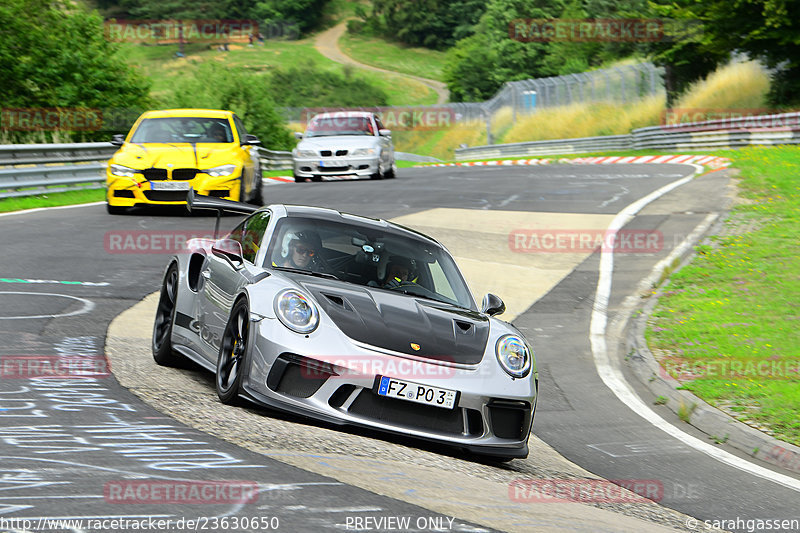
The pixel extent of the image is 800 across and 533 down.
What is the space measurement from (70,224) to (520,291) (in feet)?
23.9

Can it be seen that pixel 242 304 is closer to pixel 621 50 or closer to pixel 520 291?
pixel 520 291

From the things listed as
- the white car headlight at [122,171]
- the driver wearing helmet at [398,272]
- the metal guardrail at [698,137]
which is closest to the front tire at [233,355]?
the driver wearing helmet at [398,272]

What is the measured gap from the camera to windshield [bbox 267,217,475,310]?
741 centimetres

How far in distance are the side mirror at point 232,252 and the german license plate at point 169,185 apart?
31.0 ft

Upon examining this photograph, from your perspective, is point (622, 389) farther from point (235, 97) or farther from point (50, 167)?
point (235, 97)

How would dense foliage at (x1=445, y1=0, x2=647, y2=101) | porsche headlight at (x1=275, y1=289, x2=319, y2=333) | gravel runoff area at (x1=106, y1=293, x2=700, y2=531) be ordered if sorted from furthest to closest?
dense foliage at (x1=445, y1=0, x2=647, y2=101), porsche headlight at (x1=275, y1=289, x2=319, y2=333), gravel runoff area at (x1=106, y1=293, x2=700, y2=531)

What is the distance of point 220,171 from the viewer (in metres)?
17.1

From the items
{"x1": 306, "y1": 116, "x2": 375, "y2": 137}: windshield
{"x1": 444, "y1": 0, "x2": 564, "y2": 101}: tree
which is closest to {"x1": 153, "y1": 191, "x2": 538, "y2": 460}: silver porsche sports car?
{"x1": 306, "y1": 116, "x2": 375, "y2": 137}: windshield

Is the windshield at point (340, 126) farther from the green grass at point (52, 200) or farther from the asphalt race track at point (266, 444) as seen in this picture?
the asphalt race track at point (266, 444)

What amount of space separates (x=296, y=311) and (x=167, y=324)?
224 cm

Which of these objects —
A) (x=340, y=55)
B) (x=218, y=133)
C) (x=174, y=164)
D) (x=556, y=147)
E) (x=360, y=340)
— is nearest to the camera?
(x=360, y=340)

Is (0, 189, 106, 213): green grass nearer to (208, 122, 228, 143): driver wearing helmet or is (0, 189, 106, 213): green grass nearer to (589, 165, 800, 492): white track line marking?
(208, 122, 228, 143): driver wearing helmet

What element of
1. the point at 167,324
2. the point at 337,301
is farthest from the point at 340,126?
the point at 337,301

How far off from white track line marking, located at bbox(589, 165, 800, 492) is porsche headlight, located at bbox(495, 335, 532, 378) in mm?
1734
